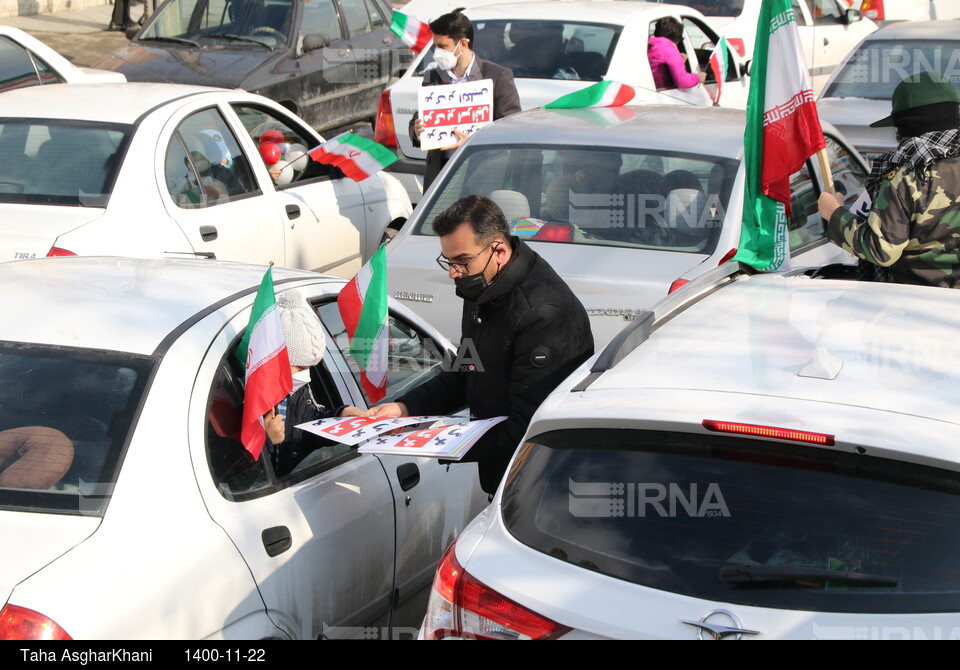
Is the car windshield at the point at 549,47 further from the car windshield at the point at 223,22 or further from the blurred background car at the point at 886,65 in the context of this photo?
the car windshield at the point at 223,22

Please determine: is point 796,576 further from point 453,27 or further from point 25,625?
point 453,27

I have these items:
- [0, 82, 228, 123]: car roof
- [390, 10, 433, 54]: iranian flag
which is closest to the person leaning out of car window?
[0, 82, 228, 123]: car roof

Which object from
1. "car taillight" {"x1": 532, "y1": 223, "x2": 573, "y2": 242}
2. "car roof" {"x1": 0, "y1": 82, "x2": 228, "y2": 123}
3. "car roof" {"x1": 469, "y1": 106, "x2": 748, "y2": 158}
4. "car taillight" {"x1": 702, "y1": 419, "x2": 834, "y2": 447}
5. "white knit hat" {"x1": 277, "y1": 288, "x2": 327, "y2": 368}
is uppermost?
"car roof" {"x1": 0, "y1": 82, "x2": 228, "y2": 123}

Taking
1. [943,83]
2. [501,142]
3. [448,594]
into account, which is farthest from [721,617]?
[501,142]

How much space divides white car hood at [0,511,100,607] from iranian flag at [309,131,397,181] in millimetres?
5235

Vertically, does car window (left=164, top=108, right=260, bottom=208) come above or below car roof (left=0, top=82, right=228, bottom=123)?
below

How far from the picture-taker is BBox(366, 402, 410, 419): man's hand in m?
4.30

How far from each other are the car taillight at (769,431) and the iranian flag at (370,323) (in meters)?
1.94

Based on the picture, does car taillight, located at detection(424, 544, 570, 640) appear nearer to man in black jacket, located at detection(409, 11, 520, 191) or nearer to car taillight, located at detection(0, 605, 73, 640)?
car taillight, located at detection(0, 605, 73, 640)

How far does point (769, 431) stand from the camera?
2748 mm

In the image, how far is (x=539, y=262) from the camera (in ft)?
14.8

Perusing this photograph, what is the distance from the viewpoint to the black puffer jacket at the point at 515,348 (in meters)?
4.22

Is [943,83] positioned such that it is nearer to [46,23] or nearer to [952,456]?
[952,456]
